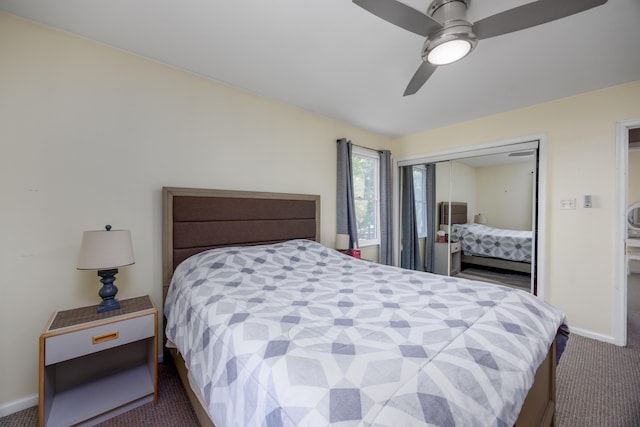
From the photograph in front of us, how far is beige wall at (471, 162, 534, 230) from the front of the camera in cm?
303

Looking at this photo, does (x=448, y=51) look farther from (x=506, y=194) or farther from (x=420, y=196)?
(x=420, y=196)

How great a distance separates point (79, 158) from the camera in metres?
1.77

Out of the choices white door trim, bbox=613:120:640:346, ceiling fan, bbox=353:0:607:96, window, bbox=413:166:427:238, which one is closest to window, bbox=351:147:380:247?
window, bbox=413:166:427:238

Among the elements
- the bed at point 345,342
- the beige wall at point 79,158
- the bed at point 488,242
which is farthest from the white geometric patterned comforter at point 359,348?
the bed at point 488,242

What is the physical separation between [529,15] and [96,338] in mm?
2969

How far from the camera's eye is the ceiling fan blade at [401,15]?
1.20m

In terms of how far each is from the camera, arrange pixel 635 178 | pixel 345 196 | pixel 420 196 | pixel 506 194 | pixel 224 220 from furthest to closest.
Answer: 1. pixel 420 196
2. pixel 635 178
3. pixel 345 196
4. pixel 506 194
5. pixel 224 220

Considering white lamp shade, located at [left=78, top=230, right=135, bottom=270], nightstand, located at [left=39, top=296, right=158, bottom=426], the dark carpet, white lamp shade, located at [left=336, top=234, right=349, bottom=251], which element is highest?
white lamp shade, located at [left=78, top=230, right=135, bottom=270]

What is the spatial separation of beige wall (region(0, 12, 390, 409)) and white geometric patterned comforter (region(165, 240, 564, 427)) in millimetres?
775

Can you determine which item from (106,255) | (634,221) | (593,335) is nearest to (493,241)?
(593,335)

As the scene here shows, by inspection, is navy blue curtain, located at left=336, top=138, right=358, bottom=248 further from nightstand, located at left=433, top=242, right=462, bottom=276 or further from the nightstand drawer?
the nightstand drawer

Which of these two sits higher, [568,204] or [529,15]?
[529,15]

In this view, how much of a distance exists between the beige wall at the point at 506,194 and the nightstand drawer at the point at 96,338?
12.9 feet

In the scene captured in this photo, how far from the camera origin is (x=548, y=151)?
2.75 m
